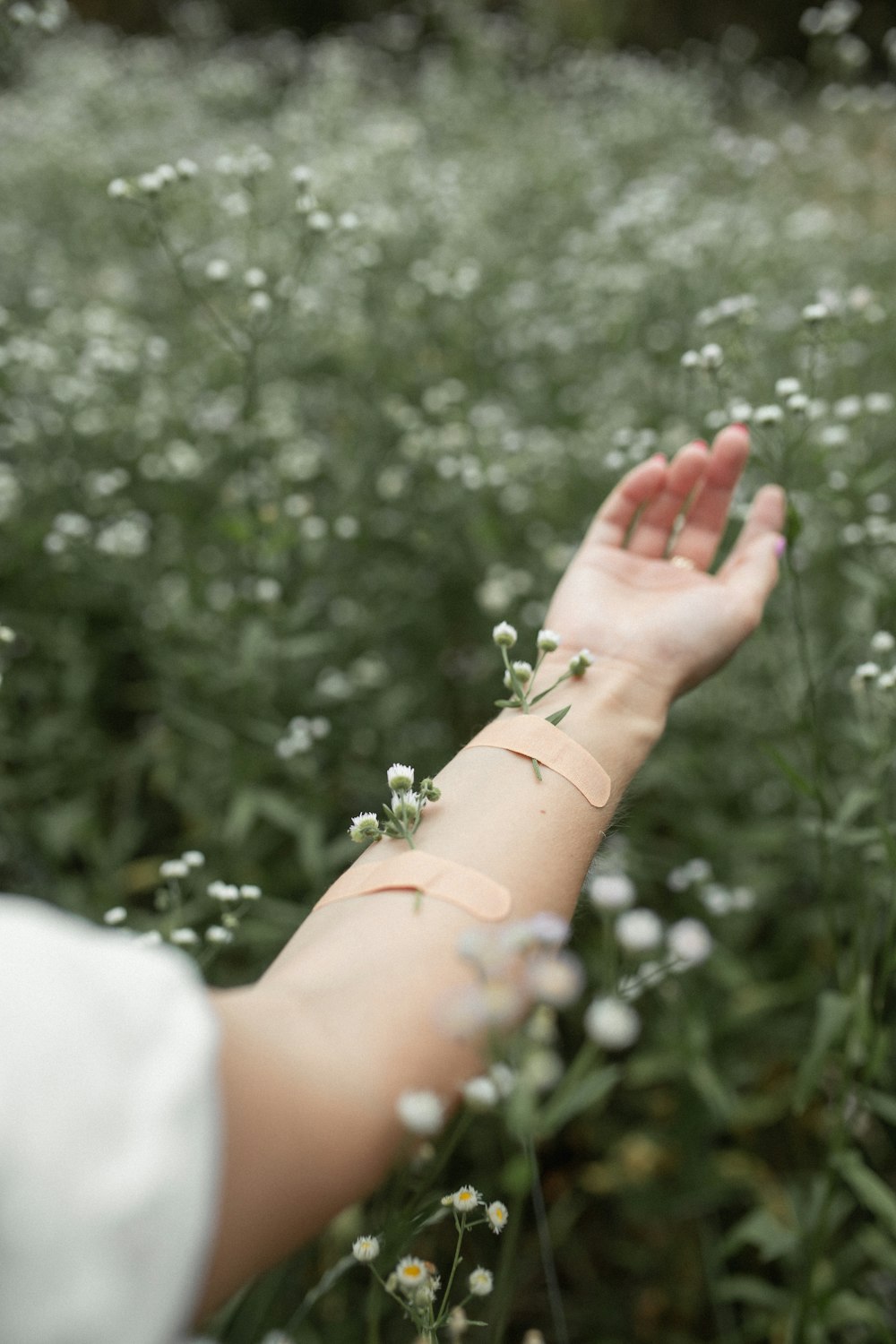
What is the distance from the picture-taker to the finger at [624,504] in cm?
169

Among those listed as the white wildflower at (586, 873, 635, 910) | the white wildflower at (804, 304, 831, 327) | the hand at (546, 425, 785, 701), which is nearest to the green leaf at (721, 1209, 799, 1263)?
the hand at (546, 425, 785, 701)

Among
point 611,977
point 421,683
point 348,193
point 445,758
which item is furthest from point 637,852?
point 348,193

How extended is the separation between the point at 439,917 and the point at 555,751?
31 cm

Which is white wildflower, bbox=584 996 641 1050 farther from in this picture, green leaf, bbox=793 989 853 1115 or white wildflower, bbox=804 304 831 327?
white wildflower, bbox=804 304 831 327

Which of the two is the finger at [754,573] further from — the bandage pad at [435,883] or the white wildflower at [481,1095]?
the white wildflower at [481,1095]

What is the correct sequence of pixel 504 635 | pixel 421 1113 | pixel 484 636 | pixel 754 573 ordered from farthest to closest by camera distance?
pixel 484 636 → pixel 754 573 → pixel 504 635 → pixel 421 1113

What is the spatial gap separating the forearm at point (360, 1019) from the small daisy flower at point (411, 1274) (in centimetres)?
26

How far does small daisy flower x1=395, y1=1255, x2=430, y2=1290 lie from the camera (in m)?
1.02

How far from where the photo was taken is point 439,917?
96 cm

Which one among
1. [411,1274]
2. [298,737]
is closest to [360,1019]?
[411,1274]

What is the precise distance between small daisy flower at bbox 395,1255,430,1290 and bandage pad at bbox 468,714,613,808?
21.1 inches

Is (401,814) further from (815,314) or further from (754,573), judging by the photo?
(815,314)

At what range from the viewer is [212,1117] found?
694mm

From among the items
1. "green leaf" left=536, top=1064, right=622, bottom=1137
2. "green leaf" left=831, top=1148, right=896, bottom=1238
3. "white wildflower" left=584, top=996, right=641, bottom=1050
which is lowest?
"green leaf" left=831, top=1148, right=896, bottom=1238
